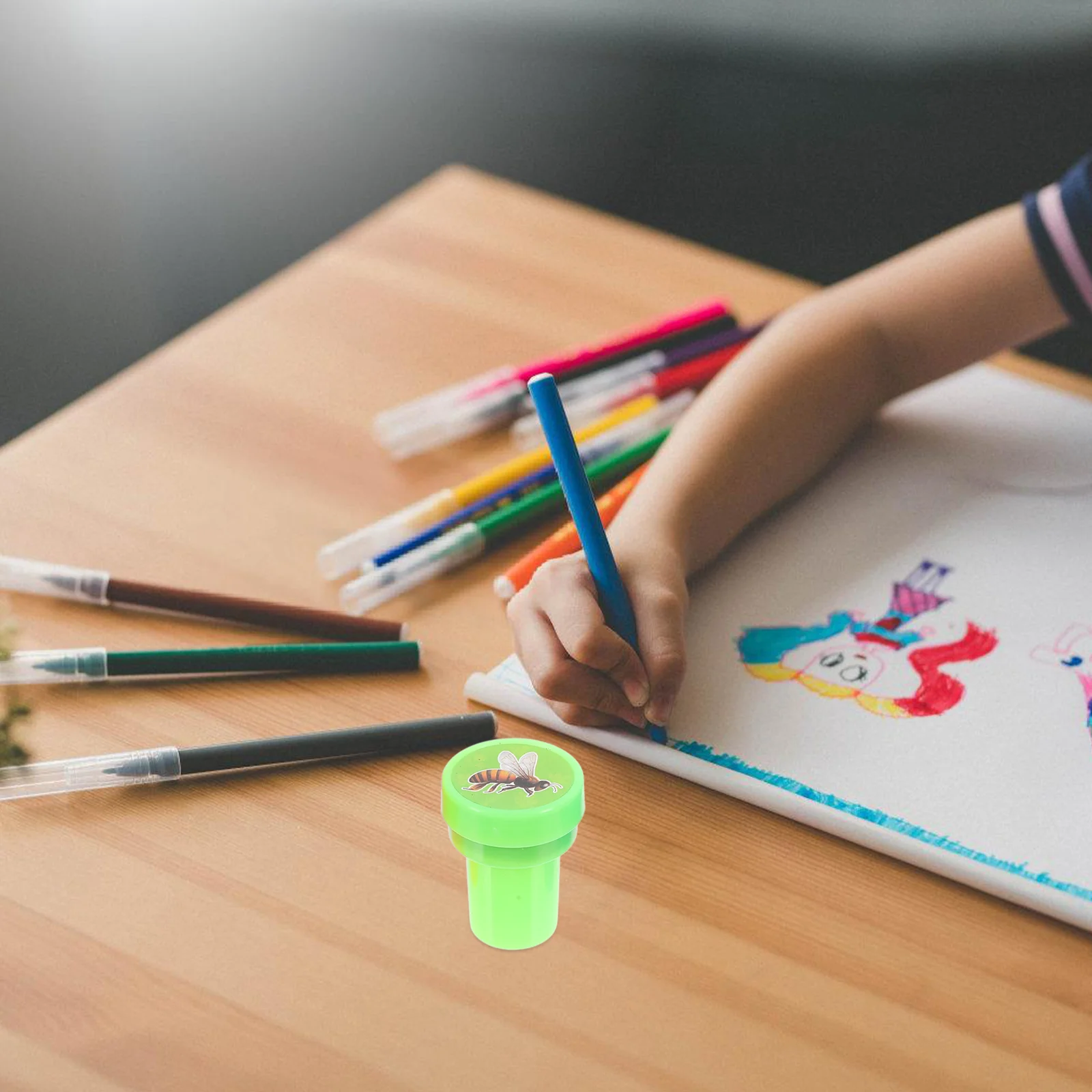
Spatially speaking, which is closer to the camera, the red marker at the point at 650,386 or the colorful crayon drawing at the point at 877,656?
the colorful crayon drawing at the point at 877,656

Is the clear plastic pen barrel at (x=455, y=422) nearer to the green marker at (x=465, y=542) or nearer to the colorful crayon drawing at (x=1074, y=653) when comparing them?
the green marker at (x=465, y=542)

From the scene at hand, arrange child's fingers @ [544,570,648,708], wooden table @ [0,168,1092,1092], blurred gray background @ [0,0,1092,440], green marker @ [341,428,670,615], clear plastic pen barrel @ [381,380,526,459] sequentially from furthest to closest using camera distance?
blurred gray background @ [0,0,1092,440] < clear plastic pen barrel @ [381,380,526,459] < green marker @ [341,428,670,615] < child's fingers @ [544,570,648,708] < wooden table @ [0,168,1092,1092]

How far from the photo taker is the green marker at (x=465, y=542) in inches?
26.7

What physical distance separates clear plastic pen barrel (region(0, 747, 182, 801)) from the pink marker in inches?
10.7

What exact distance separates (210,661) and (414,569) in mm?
120

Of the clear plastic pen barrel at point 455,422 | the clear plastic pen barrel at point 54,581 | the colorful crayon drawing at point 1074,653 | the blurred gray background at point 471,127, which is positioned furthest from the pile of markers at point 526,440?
the blurred gray background at point 471,127

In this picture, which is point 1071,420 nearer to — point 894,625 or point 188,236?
point 894,625

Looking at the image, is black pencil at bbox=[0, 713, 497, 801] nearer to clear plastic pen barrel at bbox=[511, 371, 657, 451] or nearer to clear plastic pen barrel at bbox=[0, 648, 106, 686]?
clear plastic pen barrel at bbox=[0, 648, 106, 686]

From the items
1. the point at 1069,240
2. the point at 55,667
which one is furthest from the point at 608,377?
the point at 55,667

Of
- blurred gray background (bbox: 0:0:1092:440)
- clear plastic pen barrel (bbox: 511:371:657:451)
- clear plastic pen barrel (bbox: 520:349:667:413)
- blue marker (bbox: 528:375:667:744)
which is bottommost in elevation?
blurred gray background (bbox: 0:0:1092:440)

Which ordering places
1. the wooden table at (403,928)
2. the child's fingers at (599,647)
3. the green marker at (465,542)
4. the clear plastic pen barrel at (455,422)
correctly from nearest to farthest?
the wooden table at (403,928), the child's fingers at (599,647), the green marker at (465,542), the clear plastic pen barrel at (455,422)

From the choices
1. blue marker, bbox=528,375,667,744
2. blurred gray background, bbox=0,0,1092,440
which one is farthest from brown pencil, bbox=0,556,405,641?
blurred gray background, bbox=0,0,1092,440

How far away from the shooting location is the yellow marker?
693 mm

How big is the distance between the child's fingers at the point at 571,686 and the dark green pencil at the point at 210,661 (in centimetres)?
7
